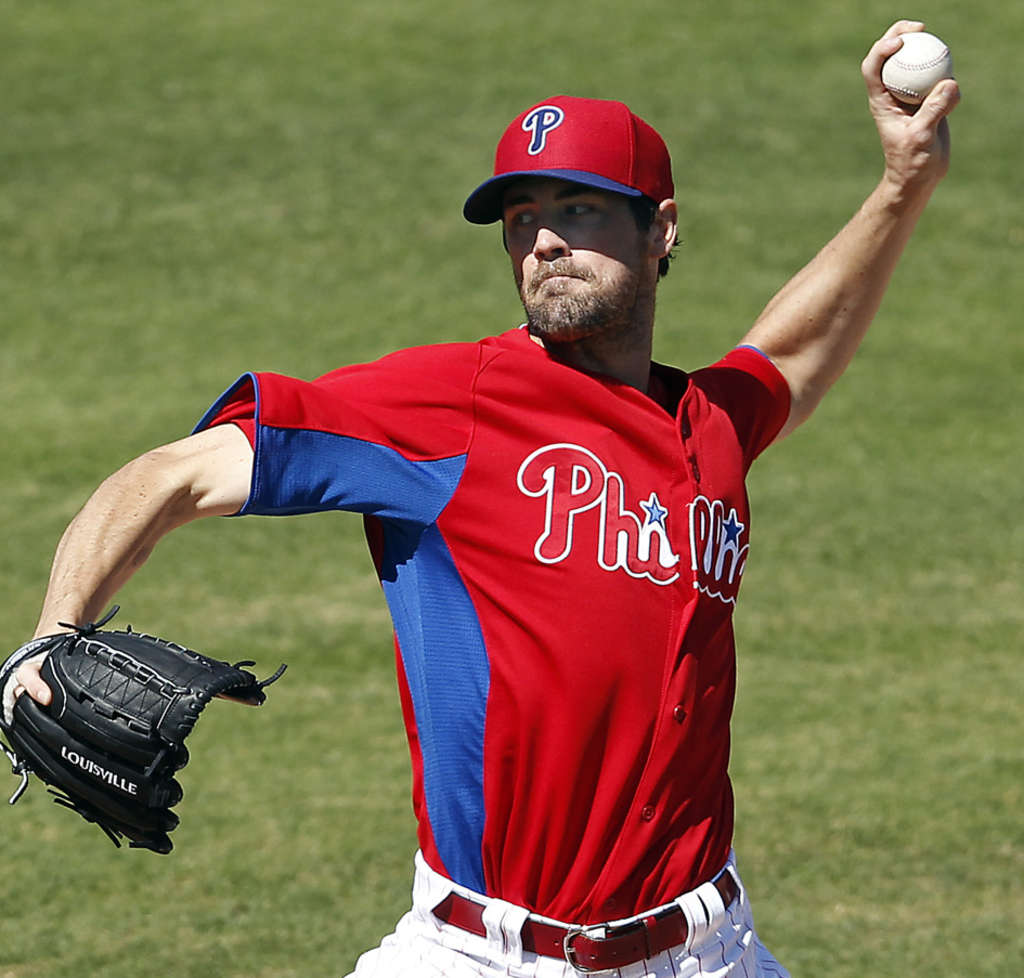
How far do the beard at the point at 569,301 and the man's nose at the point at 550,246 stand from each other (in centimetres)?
1

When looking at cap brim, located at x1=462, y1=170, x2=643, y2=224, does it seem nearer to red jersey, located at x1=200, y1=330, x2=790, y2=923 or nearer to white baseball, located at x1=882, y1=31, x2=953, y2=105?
red jersey, located at x1=200, y1=330, x2=790, y2=923

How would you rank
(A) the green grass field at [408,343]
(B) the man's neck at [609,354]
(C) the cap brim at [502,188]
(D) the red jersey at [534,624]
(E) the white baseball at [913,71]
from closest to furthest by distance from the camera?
(D) the red jersey at [534,624] < (C) the cap brim at [502,188] < (B) the man's neck at [609,354] < (E) the white baseball at [913,71] < (A) the green grass field at [408,343]

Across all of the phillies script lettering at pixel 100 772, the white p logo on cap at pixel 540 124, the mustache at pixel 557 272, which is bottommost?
the phillies script lettering at pixel 100 772

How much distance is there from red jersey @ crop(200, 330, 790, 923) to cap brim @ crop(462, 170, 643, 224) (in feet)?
0.98

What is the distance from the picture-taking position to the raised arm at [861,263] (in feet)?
12.9

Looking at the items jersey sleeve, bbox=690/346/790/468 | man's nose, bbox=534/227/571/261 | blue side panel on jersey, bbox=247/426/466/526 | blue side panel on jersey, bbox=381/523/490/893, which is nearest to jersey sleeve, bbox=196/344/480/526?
blue side panel on jersey, bbox=247/426/466/526

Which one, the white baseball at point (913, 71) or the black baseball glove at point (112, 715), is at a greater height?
the white baseball at point (913, 71)

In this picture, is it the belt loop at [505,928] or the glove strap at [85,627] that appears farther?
the belt loop at [505,928]

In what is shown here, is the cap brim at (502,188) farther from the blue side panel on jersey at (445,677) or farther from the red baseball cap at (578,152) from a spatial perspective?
the blue side panel on jersey at (445,677)

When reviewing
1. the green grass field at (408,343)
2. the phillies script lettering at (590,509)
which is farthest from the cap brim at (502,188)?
the green grass field at (408,343)

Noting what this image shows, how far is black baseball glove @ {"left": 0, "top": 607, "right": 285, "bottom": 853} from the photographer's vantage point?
2752 mm

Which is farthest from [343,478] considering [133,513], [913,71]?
[913,71]

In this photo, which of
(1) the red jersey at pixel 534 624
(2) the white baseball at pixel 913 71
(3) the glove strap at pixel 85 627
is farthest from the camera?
(2) the white baseball at pixel 913 71

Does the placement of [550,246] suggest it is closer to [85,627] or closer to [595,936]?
[85,627]
